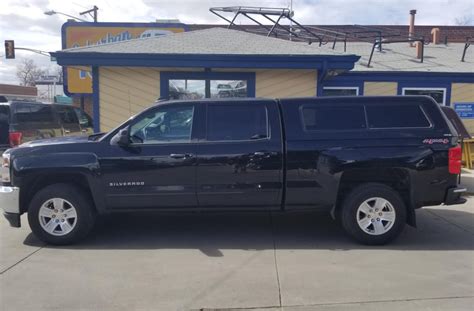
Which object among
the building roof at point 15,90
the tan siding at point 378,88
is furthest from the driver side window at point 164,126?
the building roof at point 15,90

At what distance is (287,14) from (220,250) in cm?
1042

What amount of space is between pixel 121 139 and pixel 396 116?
351 cm

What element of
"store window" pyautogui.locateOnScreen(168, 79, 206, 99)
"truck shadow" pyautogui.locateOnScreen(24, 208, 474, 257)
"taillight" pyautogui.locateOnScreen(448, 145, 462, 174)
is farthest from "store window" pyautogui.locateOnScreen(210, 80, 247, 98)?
"taillight" pyautogui.locateOnScreen(448, 145, 462, 174)

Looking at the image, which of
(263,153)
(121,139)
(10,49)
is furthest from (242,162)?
(10,49)

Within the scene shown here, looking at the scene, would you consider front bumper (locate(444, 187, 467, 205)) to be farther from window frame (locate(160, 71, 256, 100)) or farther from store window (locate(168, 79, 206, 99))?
store window (locate(168, 79, 206, 99))

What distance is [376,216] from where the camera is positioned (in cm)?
563

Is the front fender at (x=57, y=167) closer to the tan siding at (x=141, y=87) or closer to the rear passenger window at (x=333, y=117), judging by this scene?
the rear passenger window at (x=333, y=117)

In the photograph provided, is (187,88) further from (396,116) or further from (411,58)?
(411,58)

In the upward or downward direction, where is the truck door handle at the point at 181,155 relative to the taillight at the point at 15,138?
upward

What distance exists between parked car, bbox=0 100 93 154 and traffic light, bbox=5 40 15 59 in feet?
65.5

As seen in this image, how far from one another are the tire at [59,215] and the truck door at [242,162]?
4.93 feet

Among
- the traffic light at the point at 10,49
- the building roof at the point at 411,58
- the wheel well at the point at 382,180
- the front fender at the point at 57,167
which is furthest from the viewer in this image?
the traffic light at the point at 10,49

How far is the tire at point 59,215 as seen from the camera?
18.1 ft

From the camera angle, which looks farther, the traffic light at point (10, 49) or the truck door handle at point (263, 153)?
the traffic light at point (10, 49)
